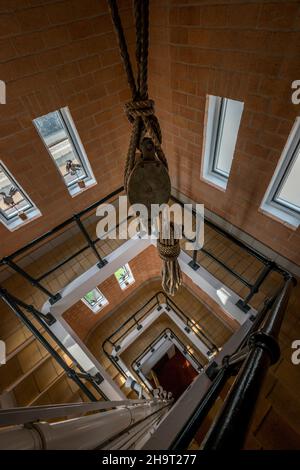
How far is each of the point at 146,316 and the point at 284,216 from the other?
11.8 ft

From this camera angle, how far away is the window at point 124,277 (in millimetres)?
4318

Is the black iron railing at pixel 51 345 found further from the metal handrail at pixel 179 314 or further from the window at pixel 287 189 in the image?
the window at pixel 287 189

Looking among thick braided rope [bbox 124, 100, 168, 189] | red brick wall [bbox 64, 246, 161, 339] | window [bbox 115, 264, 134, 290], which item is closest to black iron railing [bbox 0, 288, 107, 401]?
red brick wall [bbox 64, 246, 161, 339]

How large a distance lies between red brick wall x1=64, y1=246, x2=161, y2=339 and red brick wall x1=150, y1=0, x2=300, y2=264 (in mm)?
1980

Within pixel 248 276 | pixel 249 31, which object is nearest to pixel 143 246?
pixel 248 276

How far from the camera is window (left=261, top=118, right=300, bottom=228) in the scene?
1.84 meters

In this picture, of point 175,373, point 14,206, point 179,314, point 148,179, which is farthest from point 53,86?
point 175,373

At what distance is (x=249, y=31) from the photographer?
1521 mm

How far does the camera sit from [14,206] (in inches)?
104

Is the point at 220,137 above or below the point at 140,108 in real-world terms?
above

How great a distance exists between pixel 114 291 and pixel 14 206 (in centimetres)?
248

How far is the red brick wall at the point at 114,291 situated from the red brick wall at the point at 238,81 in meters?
1.98

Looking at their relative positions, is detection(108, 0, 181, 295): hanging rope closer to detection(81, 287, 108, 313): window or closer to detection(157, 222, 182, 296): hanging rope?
detection(157, 222, 182, 296): hanging rope

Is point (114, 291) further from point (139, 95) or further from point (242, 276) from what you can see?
point (139, 95)
